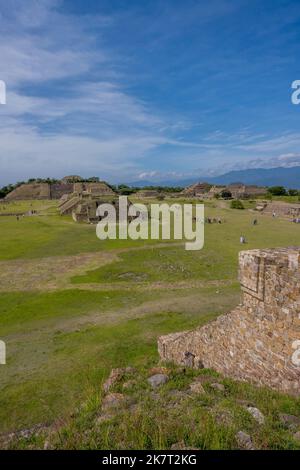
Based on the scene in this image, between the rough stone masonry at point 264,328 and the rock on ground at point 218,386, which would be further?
the rock on ground at point 218,386

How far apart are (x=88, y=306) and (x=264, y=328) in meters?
10.2

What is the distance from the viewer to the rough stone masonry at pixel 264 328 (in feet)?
19.7

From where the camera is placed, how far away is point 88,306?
15133 millimetres

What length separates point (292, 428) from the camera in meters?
4.82

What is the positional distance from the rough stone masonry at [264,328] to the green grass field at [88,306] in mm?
3105

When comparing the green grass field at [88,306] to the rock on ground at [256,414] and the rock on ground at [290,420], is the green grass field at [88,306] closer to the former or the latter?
the rock on ground at [256,414]

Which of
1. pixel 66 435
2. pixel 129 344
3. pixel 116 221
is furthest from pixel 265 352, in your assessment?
pixel 116 221

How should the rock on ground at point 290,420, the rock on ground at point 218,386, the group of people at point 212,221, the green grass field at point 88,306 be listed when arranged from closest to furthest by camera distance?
the rock on ground at point 290,420 < the rock on ground at point 218,386 < the green grass field at point 88,306 < the group of people at point 212,221

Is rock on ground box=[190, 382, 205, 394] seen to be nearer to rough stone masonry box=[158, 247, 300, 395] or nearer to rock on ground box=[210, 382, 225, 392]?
rock on ground box=[210, 382, 225, 392]

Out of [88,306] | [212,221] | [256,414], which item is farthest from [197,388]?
[212,221]

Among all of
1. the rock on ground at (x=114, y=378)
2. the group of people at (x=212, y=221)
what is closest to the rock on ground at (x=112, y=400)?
the rock on ground at (x=114, y=378)

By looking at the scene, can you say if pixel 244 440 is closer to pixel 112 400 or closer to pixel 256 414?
pixel 256 414

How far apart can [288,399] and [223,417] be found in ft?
4.93

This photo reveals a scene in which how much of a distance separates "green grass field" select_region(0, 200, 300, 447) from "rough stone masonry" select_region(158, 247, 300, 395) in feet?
10.2
